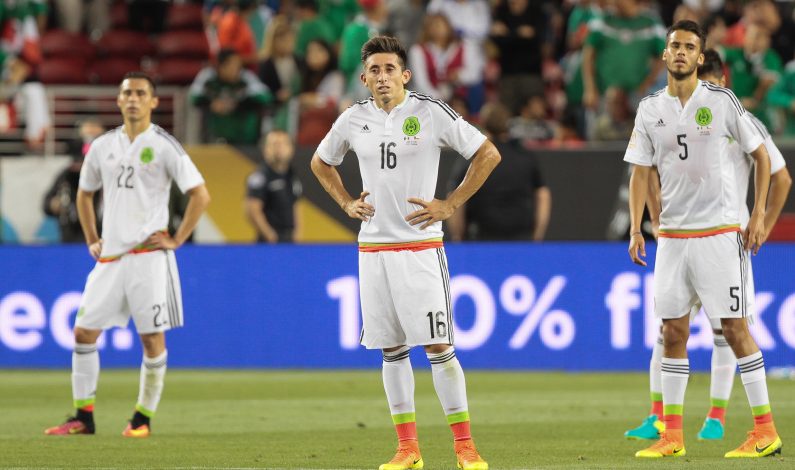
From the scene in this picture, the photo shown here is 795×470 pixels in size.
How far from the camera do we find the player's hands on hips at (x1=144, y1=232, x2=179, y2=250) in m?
10.6

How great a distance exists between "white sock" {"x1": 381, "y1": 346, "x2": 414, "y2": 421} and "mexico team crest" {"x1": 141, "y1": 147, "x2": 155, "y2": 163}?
3013 mm

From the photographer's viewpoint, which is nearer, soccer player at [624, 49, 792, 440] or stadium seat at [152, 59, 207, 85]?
soccer player at [624, 49, 792, 440]

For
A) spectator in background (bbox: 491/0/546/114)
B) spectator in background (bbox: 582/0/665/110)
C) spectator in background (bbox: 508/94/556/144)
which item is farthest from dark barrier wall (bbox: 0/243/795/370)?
spectator in background (bbox: 491/0/546/114)

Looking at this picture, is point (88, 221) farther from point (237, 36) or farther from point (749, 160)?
point (237, 36)

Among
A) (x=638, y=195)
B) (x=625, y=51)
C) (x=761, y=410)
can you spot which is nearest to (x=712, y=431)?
(x=761, y=410)

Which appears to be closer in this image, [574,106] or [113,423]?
[113,423]

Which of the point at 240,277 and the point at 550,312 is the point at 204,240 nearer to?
the point at 240,277

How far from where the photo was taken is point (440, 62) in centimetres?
1892

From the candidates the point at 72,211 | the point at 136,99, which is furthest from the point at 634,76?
the point at 136,99

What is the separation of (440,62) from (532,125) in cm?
186

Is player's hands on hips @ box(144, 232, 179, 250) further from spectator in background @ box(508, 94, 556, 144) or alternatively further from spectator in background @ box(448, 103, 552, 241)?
spectator in background @ box(508, 94, 556, 144)

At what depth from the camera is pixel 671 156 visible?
9031 mm

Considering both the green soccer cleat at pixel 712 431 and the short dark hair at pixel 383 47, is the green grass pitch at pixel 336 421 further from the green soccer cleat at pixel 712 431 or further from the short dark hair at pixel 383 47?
the short dark hair at pixel 383 47

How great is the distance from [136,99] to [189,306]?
5.79 meters
